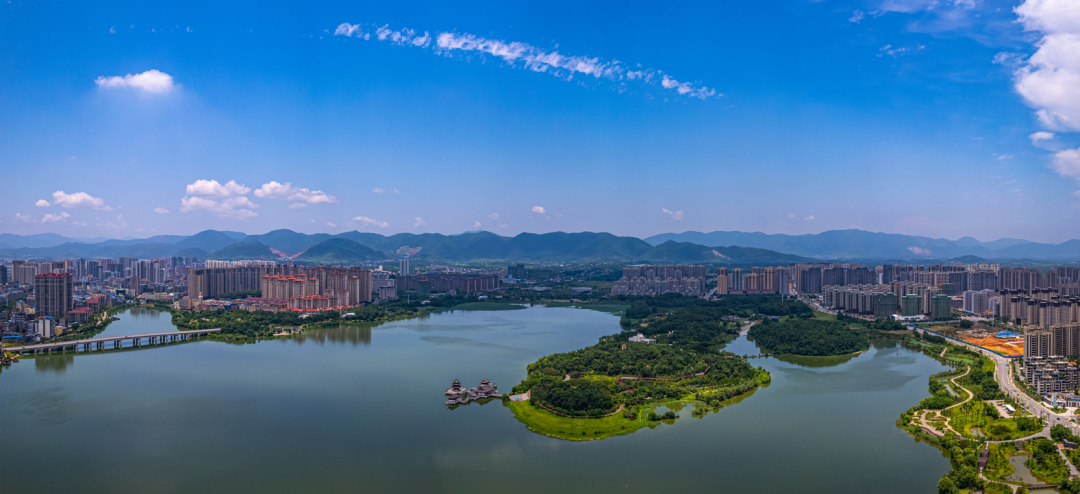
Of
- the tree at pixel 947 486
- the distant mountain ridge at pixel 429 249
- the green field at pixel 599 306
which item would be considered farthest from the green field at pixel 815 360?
the distant mountain ridge at pixel 429 249

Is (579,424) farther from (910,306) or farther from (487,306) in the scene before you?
(487,306)

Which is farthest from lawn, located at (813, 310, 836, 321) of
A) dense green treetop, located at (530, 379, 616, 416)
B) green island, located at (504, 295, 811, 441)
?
dense green treetop, located at (530, 379, 616, 416)

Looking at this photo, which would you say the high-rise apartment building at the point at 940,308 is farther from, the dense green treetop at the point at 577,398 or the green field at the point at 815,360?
the dense green treetop at the point at 577,398

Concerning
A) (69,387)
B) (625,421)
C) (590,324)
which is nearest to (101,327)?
(69,387)

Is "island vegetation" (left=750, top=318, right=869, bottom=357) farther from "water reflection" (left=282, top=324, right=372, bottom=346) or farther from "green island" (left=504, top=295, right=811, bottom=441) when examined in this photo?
"water reflection" (left=282, top=324, right=372, bottom=346)

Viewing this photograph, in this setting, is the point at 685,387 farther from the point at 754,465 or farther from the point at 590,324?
the point at 590,324
